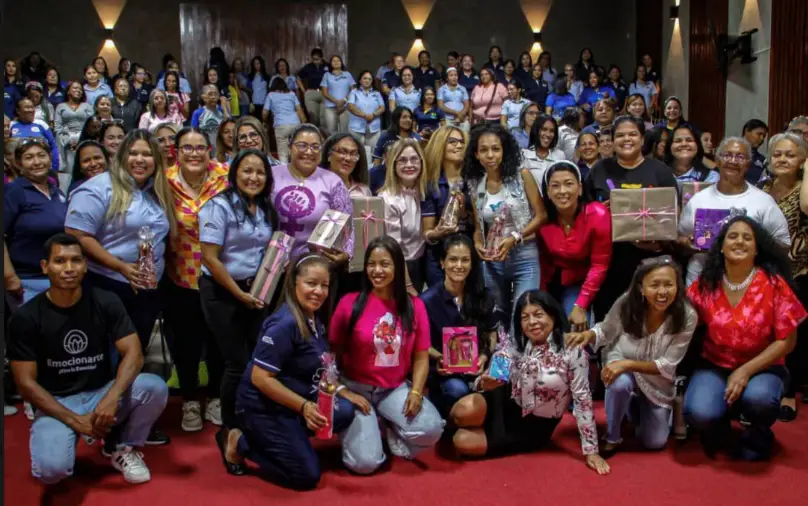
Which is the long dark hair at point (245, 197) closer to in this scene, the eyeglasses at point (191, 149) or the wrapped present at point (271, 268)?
the wrapped present at point (271, 268)

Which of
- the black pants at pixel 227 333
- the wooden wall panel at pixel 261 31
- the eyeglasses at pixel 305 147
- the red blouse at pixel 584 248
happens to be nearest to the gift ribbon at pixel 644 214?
the red blouse at pixel 584 248

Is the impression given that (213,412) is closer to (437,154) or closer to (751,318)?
(437,154)

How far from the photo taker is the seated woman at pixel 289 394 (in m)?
3.55

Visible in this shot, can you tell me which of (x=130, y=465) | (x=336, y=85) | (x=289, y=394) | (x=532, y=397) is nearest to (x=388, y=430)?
(x=289, y=394)

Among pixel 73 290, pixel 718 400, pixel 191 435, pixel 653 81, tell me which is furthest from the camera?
pixel 653 81

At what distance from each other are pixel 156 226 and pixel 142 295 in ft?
1.21

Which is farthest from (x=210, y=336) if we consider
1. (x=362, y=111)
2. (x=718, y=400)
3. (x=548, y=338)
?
(x=362, y=111)

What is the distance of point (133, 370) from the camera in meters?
3.60

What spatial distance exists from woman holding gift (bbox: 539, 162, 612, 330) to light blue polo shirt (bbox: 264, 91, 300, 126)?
25.0 feet

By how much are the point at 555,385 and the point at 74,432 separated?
7.29ft

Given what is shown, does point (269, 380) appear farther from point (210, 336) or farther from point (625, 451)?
point (625, 451)

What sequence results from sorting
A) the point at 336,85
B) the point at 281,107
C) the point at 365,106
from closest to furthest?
the point at 281,107, the point at 365,106, the point at 336,85

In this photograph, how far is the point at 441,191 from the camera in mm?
4773

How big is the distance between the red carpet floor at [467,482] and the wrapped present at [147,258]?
87 centimetres
